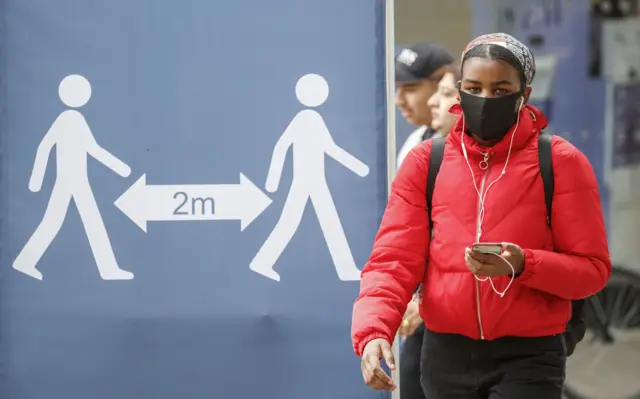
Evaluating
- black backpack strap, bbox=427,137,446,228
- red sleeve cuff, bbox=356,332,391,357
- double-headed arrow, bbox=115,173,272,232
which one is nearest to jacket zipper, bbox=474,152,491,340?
black backpack strap, bbox=427,137,446,228

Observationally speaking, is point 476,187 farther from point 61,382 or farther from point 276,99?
point 61,382

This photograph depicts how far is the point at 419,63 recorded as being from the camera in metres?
4.33

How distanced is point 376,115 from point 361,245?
1.60 feet

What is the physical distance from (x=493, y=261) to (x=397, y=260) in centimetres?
35

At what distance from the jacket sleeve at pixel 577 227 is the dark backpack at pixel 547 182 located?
0.05 feet

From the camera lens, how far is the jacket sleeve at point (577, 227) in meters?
2.76

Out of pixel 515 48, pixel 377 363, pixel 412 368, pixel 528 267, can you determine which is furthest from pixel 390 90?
pixel 377 363

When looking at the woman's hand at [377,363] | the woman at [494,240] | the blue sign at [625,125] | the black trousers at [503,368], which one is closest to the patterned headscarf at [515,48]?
the woman at [494,240]

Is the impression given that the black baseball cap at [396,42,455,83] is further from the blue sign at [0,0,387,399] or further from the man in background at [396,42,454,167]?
the blue sign at [0,0,387,399]

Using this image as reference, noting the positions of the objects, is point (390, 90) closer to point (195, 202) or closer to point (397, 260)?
point (195, 202)

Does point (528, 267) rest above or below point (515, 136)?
below

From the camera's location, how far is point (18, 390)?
4184mm

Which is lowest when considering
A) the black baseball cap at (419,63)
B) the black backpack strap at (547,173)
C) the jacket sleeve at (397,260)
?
the jacket sleeve at (397,260)

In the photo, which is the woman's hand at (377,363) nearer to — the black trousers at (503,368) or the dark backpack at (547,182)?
the black trousers at (503,368)
